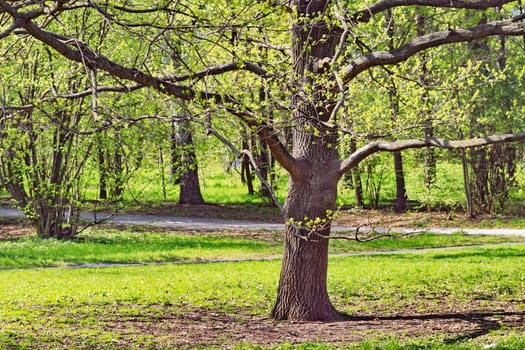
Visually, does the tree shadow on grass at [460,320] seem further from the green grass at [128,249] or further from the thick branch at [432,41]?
the green grass at [128,249]

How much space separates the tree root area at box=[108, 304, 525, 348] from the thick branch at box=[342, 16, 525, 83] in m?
2.98

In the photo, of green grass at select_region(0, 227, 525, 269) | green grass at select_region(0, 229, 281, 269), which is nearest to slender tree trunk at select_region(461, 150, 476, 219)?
green grass at select_region(0, 227, 525, 269)

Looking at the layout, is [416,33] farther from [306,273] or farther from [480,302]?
[306,273]

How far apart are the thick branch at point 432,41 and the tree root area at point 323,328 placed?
2.98m

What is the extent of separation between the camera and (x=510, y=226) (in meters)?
23.3

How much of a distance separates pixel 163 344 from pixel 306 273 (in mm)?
2292

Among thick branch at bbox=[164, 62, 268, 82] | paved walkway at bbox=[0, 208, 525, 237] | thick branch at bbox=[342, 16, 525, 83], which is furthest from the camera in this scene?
paved walkway at bbox=[0, 208, 525, 237]

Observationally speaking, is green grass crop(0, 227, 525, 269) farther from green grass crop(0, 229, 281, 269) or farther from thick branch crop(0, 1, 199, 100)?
thick branch crop(0, 1, 199, 100)

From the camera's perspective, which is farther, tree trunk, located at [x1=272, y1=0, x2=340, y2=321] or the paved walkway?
the paved walkway

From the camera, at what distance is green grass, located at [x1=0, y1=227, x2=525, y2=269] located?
17.2 meters

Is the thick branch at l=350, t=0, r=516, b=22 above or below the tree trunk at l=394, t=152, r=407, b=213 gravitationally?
above

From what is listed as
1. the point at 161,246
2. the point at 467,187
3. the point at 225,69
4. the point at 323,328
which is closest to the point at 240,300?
the point at 323,328

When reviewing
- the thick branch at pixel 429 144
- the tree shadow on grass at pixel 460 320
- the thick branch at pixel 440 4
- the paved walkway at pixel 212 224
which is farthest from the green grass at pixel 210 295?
the paved walkway at pixel 212 224

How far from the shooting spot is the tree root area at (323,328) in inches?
336
